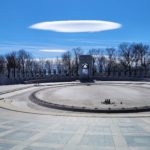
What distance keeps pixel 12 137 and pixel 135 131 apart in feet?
17.1

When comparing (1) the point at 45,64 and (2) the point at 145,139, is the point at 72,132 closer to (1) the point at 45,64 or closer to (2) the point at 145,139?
(2) the point at 145,139

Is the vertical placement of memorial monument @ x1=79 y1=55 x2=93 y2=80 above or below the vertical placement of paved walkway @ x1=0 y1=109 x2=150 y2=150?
above

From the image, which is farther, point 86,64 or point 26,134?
point 86,64

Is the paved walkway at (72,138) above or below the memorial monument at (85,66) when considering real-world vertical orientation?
below

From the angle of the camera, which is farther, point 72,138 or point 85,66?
point 85,66

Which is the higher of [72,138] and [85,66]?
[85,66]

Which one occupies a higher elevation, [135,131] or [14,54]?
[14,54]

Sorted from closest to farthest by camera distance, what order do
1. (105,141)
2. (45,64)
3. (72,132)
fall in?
(105,141)
(72,132)
(45,64)

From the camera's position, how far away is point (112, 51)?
106625 millimetres

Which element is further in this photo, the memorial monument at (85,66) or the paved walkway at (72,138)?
the memorial monument at (85,66)

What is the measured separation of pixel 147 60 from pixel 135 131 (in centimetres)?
9103

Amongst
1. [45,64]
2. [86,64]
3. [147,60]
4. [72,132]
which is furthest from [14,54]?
[72,132]

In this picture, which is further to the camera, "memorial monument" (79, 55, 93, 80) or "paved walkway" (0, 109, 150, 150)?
"memorial monument" (79, 55, 93, 80)

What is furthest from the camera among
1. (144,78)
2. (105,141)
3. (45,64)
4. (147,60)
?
(45,64)
